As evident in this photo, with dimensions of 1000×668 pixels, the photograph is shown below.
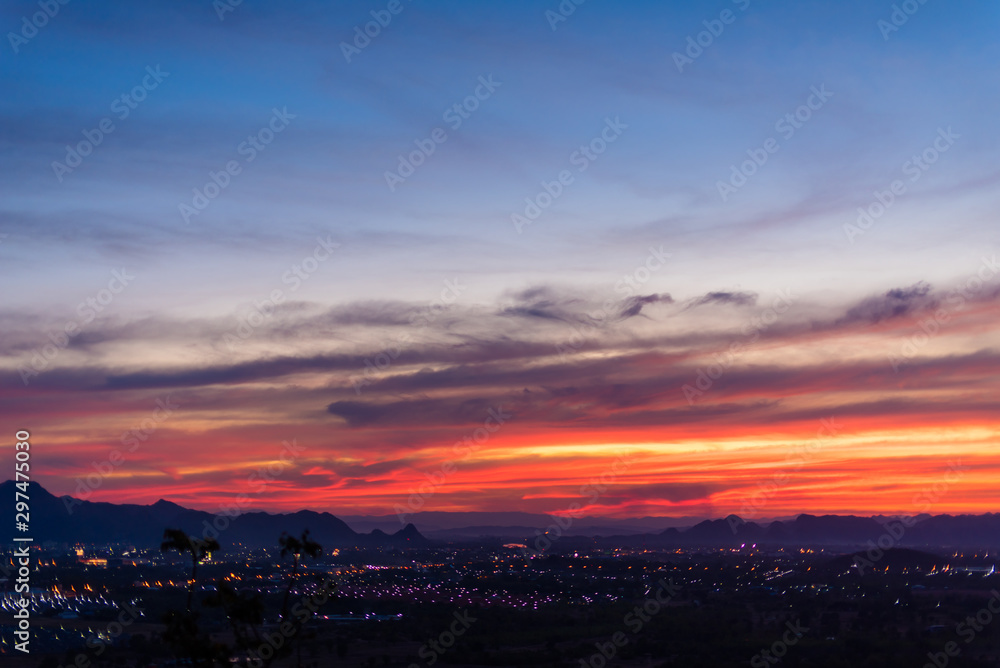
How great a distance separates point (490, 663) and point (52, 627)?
37970 millimetres

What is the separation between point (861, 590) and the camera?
121 metres

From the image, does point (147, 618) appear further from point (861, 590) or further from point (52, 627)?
point (861, 590)
